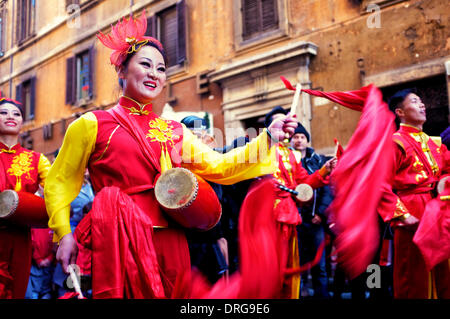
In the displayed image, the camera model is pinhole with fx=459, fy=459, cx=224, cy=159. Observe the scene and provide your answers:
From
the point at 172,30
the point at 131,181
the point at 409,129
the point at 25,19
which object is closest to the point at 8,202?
the point at 131,181

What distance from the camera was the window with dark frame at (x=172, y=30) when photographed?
11312mm

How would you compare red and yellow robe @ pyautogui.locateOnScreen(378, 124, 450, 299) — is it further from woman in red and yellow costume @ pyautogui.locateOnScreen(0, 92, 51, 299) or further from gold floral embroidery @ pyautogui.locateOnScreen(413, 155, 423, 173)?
woman in red and yellow costume @ pyautogui.locateOnScreen(0, 92, 51, 299)

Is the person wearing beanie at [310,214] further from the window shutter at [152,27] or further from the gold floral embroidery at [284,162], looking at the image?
the window shutter at [152,27]

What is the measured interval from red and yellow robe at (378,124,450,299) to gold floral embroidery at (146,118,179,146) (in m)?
1.95

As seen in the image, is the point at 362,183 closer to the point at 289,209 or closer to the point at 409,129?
the point at 409,129

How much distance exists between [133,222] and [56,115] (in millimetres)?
14621

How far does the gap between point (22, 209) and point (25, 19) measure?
14.2m

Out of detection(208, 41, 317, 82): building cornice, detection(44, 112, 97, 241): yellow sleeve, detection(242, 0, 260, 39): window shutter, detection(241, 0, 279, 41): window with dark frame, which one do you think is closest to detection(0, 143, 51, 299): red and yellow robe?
detection(44, 112, 97, 241): yellow sleeve

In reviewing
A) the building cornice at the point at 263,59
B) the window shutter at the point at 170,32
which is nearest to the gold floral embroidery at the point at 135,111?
the building cornice at the point at 263,59

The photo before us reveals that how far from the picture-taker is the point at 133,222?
2.29 m

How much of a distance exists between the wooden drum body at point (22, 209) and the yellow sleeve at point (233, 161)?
5.72 ft

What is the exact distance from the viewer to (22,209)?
3.78 metres
